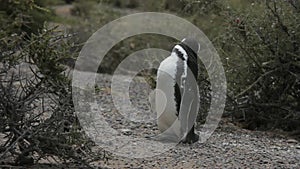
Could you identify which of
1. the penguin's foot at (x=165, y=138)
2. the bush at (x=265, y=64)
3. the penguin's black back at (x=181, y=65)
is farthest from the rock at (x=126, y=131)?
the bush at (x=265, y=64)

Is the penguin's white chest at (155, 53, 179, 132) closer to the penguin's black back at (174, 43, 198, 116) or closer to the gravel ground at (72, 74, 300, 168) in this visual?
the penguin's black back at (174, 43, 198, 116)

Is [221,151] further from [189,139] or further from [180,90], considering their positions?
[180,90]

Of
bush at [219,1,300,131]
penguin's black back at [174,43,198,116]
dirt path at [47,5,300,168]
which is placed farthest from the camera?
bush at [219,1,300,131]

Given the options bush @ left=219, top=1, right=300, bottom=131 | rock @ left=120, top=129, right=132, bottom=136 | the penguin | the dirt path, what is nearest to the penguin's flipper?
the penguin

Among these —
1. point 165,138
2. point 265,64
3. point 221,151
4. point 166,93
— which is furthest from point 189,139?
point 265,64

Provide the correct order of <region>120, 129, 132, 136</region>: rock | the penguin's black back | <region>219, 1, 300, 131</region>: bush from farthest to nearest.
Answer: <region>219, 1, 300, 131</region>: bush
<region>120, 129, 132, 136</region>: rock
the penguin's black back

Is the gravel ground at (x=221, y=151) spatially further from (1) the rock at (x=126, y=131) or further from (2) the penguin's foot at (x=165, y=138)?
(2) the penguin's foot at (x=165, y=138)

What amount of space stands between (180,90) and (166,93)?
0.42 feet

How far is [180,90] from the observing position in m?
5.35

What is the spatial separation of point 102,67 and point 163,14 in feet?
4.12

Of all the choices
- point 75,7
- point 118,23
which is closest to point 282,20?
point 118,23

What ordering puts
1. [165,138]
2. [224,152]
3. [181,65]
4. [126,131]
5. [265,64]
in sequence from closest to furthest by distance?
1. [224,152]
2. [181,65]
3. [165,138]
4. [126,131]
5. [265,64]

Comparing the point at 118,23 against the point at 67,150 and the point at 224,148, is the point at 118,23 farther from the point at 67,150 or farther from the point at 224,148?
the point at 67,150

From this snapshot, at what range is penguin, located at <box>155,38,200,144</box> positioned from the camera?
210 inches
